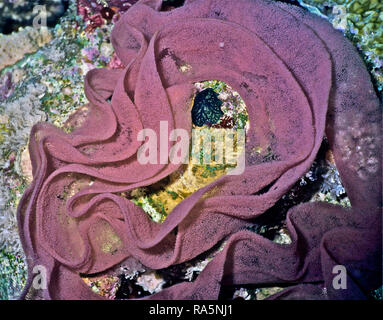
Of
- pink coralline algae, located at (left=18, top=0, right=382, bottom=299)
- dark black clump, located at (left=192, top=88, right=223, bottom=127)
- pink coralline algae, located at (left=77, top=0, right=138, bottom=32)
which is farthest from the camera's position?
pink coralline algae, located at (left=77, top=0, right=138, bottom=32)

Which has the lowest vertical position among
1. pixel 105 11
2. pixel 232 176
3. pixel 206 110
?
pixel 232 176

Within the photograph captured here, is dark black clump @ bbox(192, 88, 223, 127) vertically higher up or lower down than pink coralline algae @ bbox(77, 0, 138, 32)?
lower down

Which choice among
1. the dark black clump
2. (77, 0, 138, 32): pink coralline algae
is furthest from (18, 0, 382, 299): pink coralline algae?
(77, 0, 138, 32): pink coralline algae

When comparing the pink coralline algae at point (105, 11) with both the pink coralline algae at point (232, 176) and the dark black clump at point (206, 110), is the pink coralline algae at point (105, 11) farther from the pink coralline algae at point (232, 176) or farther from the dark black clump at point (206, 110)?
the dark black clump at point (206, 110)

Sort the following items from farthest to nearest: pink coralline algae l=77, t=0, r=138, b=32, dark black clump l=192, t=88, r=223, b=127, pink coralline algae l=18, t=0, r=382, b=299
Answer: pink coralline algae l=77, t=0, r=138, b=32, dark black clump l=192, t=88, r=223, b=127, pink coralline algae l=18, t=0, r=382, b=299

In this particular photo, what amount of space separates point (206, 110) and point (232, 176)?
0.65 meters

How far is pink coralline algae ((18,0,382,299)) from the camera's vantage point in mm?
2146

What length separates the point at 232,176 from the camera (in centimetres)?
214

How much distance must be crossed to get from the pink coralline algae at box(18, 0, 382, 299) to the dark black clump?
98 millimetres

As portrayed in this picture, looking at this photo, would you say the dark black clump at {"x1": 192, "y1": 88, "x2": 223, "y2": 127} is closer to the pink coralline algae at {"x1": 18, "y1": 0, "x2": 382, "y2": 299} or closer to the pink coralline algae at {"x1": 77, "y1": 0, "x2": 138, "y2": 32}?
the pink coralline algae at {"x1": 18, "y1": 0, "x2": 382, "y2": 299}

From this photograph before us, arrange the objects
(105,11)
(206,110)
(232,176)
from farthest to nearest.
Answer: (105,11)
(206,110)
(232,176)

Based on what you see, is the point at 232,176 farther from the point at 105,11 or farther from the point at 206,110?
the point at 105,11

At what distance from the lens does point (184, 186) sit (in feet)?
7.92

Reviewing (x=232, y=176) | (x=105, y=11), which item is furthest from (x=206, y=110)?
(x=105, y=11)
